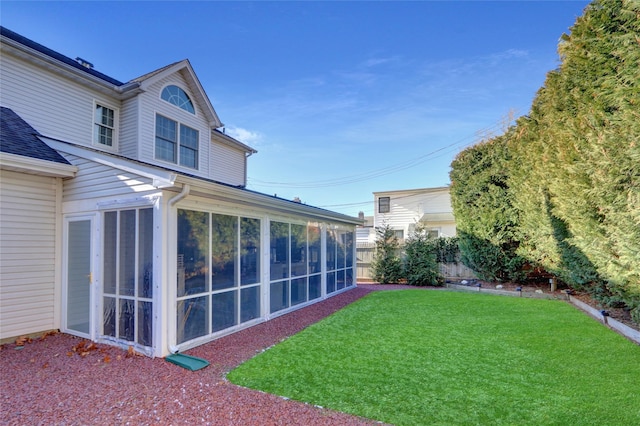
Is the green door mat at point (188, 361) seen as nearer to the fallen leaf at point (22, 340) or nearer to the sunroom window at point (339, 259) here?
the fallen leaf at point (22, 340)

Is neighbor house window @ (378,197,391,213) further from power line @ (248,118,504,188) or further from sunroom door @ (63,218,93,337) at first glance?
sunroom door @ (63,218,93,337)

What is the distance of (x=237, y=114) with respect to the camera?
1575 centimetres

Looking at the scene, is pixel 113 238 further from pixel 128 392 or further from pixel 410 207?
pixel 410 207

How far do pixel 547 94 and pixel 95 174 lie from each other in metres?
11.2

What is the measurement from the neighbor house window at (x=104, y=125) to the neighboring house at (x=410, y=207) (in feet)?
50.2

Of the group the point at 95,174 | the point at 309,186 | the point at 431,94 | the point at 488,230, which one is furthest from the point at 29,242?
the point at 309,186

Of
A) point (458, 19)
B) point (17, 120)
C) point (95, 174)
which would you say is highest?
point (458, 19)

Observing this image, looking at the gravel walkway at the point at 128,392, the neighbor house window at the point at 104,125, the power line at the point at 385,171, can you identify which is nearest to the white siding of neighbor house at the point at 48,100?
the neighbor house window at the point at 104,125

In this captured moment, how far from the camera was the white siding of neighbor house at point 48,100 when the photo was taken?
7.39 m

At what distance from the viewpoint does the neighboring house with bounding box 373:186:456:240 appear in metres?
20.4

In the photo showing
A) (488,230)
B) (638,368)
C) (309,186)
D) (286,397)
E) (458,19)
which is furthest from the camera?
(309,186)

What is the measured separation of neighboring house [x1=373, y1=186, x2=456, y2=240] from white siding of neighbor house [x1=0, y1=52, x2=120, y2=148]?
16.1 metres

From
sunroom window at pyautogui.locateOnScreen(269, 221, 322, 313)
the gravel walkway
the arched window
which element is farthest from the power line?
the gravel walkway

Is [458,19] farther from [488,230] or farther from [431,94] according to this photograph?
[488,230]
